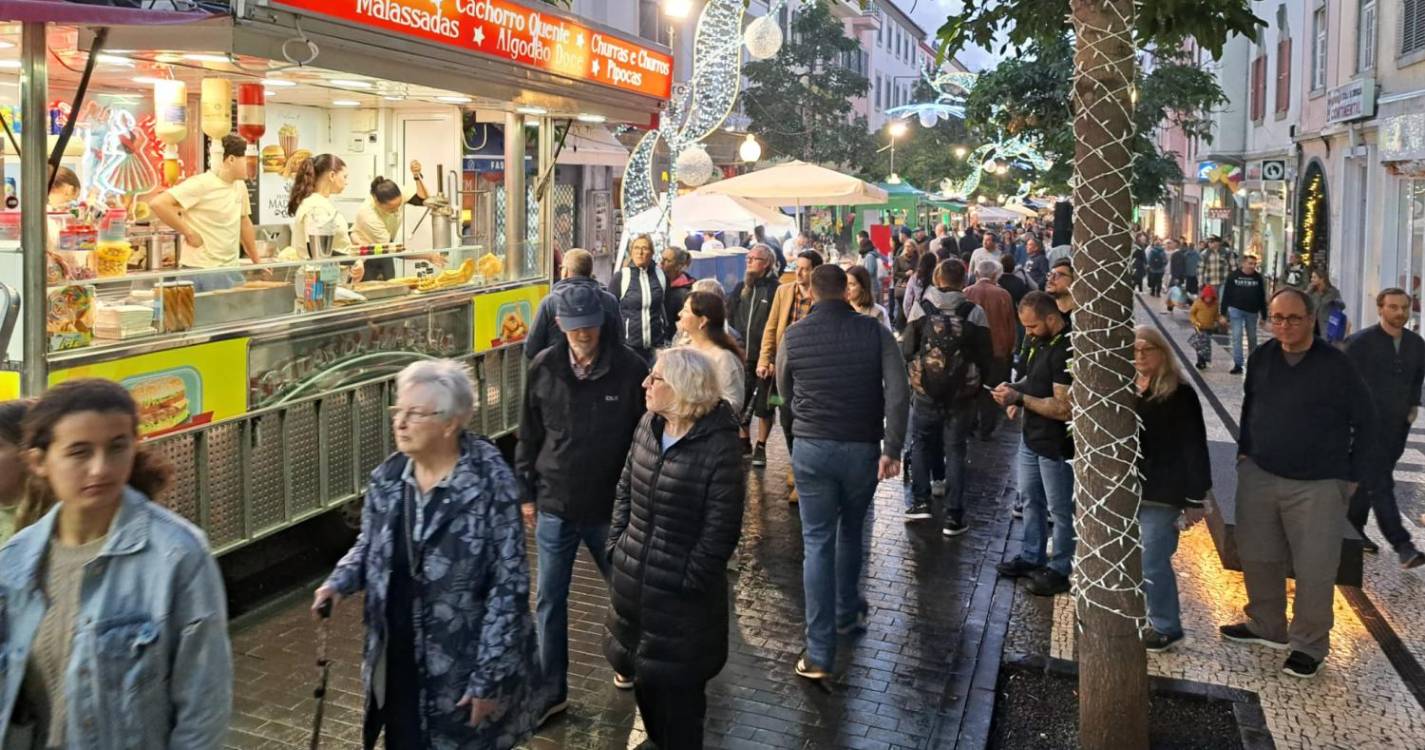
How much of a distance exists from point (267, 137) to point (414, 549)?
26.9ft

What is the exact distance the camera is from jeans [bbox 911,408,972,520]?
8625 mm

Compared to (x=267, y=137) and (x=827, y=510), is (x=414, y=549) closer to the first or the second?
(x=827, y=510)

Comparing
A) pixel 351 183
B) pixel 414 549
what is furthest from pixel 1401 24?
pixel 414 549

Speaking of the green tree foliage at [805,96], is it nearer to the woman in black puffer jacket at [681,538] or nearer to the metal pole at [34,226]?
the metal pole at [34,226]

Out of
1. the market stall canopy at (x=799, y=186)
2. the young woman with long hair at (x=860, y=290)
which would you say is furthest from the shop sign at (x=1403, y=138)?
the young woman with long hair at (x=860, y=290)

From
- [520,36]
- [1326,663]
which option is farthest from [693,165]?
[1326,663]

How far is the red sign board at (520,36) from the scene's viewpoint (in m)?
7.16

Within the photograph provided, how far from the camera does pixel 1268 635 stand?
20.7ft

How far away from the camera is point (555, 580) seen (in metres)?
5.21

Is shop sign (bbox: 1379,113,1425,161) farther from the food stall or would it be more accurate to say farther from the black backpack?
the black backpack

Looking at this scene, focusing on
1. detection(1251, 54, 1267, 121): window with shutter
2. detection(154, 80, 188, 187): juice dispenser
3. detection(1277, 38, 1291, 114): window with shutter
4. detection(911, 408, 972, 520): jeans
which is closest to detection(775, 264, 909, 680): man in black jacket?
detection(911, 408, 972, 520): jeans

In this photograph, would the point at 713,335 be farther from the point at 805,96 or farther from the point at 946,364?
the point at 805,96

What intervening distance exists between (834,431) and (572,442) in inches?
53.2

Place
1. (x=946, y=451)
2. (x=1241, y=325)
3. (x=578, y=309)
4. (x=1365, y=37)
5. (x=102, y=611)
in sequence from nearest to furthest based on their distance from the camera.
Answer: (x=102, y=611)
(x=578, y=309)
(x=946, y=451)
(x=1241, y=325)
(x=1365, y=37)
